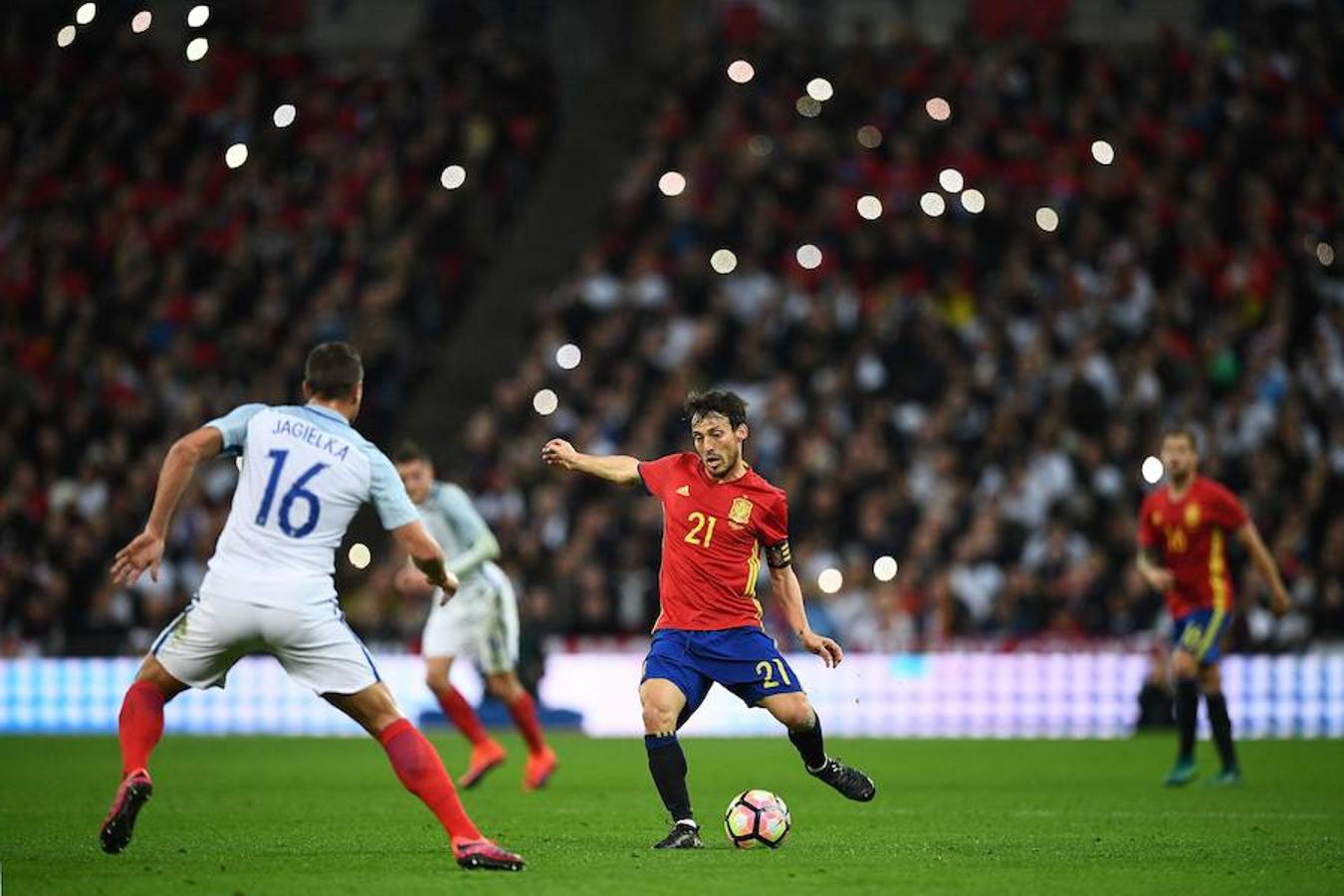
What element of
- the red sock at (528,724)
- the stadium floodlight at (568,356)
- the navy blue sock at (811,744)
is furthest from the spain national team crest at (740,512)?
the stadium floodlight at (568,356)

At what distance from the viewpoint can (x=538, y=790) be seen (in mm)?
15023

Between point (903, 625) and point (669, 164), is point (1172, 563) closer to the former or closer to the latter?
point (903, 625)

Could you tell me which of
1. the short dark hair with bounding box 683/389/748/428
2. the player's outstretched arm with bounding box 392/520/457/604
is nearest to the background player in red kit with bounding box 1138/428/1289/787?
the short dark hair with bounding box 683/389/748/428

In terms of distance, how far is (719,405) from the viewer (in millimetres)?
10664

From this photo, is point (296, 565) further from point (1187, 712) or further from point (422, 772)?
point (1187, 712)

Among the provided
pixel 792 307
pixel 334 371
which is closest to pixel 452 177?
pixel 792 307

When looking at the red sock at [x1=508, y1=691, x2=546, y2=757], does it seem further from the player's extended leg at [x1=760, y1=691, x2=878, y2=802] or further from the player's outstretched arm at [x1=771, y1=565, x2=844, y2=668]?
the player's extended leg at [x1=760, y1=691, x2=878, y2=802]

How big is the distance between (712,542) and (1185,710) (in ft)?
20.1

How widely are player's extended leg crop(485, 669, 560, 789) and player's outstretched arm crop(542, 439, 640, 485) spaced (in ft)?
15.2

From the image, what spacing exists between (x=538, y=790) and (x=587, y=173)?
1756 cm

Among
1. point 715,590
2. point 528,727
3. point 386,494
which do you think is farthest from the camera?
point 528,727

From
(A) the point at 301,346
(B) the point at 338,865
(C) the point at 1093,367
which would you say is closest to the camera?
(B) the point at 338,865

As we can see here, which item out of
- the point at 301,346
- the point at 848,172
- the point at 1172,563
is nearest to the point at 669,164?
the point at 848,172

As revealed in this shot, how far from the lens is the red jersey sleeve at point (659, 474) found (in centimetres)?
1097
